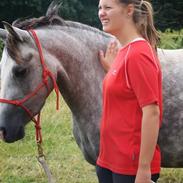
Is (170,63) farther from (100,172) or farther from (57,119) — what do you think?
(57,119)

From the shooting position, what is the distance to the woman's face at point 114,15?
6.82 ft

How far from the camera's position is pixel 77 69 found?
2.89 meters

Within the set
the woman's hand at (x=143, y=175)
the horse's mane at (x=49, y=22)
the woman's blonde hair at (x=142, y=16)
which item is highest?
the woman's blonde hair at (x=142, y=16)

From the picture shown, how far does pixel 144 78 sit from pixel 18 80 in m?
0.92

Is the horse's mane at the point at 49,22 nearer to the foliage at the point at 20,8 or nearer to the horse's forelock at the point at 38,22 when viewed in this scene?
the horse's forelock at the point at 38,22

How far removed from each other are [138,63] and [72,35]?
1067 mm

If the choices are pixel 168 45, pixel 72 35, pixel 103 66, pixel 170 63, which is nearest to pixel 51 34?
pixel 72 35

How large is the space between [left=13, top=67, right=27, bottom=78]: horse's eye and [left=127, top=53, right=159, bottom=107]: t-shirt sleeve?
84 cm

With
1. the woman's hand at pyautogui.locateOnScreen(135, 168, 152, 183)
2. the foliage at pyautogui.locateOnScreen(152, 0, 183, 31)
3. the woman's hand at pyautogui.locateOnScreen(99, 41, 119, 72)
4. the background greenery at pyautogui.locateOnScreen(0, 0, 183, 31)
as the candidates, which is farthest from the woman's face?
the foliage at pyautogui.locateOnScreen(152, 0, 183, 31)

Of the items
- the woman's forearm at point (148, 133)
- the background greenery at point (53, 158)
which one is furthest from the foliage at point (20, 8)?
the woman's forearm at point (148, 133)

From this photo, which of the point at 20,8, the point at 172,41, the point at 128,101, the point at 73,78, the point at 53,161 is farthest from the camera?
the point at 20,8

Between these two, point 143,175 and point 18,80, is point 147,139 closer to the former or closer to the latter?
point 143,175

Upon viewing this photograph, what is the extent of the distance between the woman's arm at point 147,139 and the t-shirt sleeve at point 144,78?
0.04 m

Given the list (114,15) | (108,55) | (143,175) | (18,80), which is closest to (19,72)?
(18,80)
